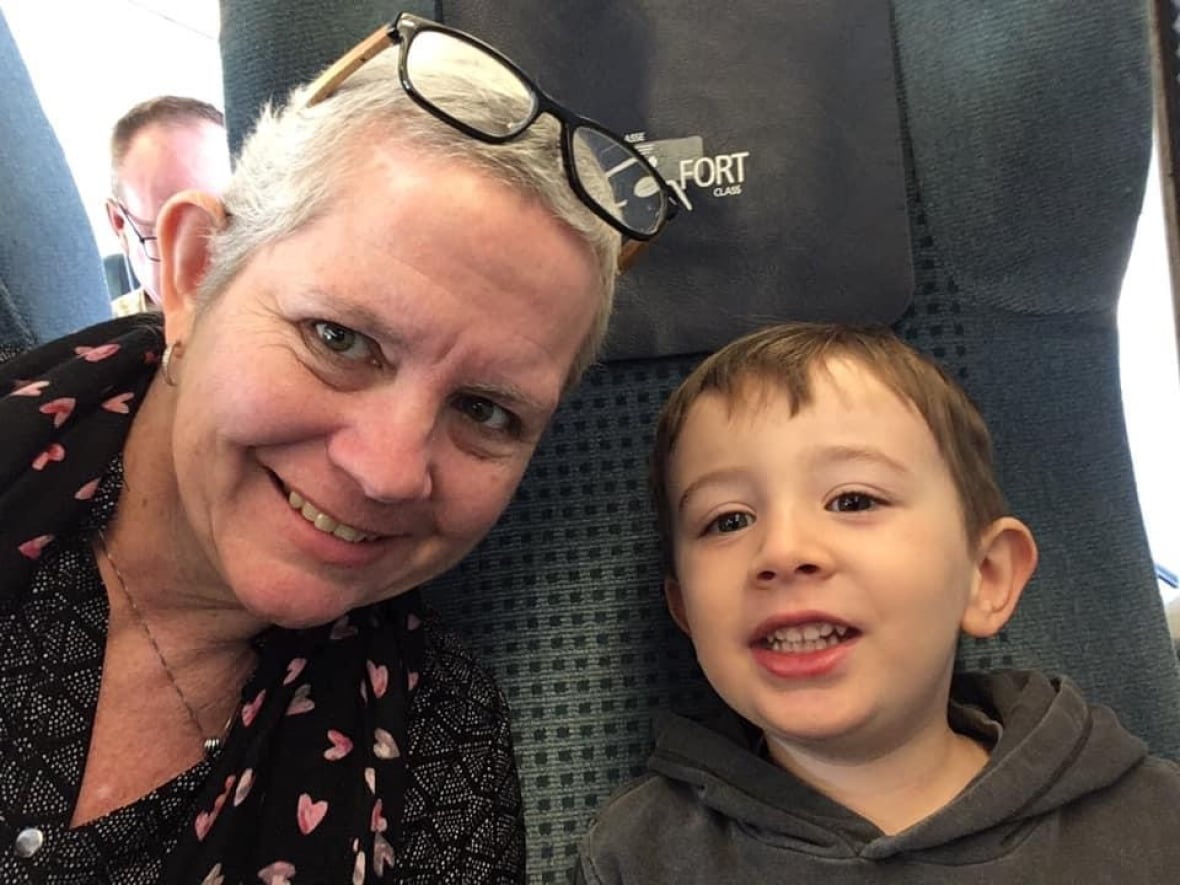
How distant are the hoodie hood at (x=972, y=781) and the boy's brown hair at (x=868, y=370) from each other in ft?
0.63

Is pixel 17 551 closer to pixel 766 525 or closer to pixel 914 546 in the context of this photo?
pixel 766 525

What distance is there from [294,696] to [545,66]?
770 millimetres

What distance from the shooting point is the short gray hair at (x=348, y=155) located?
96 centimetres

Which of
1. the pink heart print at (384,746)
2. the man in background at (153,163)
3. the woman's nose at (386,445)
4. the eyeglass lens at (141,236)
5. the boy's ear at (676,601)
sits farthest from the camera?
the man in background at (153,163)

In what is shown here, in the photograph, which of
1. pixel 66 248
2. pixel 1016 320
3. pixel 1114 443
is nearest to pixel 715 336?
pixel 1016 320

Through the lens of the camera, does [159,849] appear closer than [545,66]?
Yes

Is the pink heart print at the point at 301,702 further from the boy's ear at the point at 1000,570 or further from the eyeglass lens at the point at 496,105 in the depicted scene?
the boy's ear at the point at 1000,570

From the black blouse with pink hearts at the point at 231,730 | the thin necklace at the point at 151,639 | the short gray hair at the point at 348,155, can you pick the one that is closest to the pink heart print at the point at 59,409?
the black blouse with pink hearts at the point at 231,730

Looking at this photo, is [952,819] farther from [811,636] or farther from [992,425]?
[992,425]

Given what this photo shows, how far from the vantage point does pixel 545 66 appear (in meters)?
1.32

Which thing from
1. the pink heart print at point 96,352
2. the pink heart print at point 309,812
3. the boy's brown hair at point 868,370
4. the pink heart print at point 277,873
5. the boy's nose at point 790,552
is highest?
the pink heart print at point 96,352

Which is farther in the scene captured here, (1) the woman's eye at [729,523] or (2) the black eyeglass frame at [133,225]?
(2) the black eyeglass frame at [133,225]

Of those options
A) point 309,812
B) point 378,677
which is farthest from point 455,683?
point 309,812

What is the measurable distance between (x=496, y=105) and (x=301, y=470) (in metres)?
0.36
